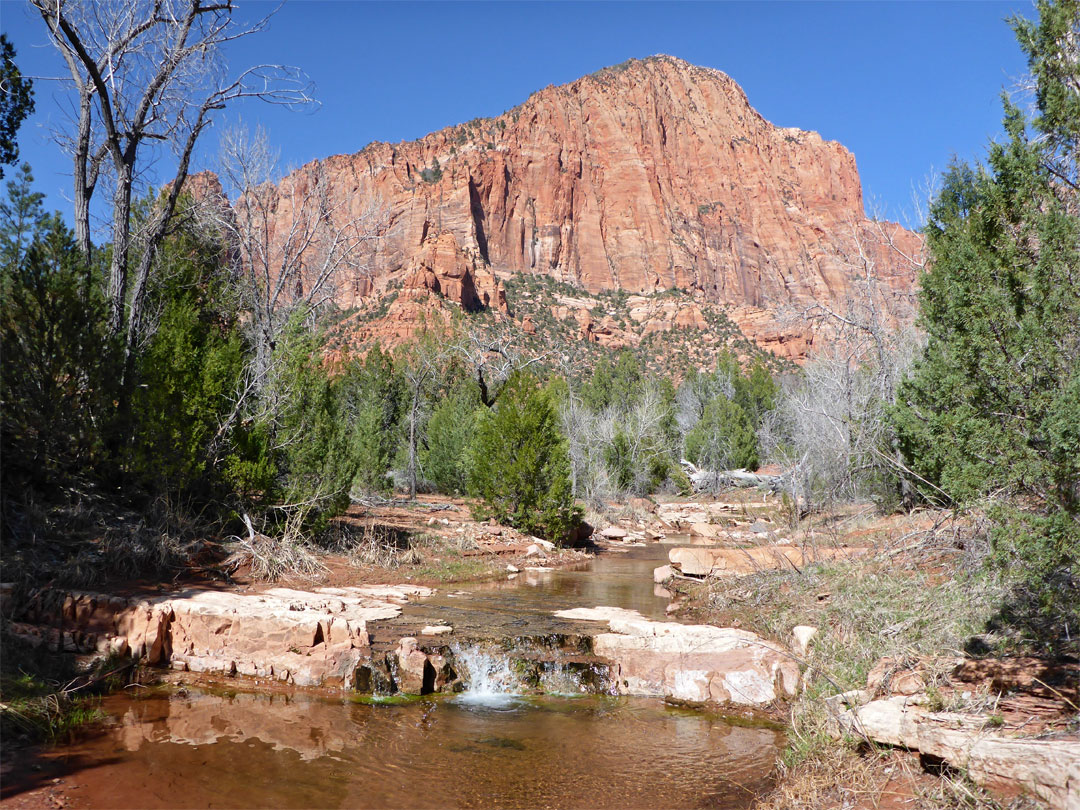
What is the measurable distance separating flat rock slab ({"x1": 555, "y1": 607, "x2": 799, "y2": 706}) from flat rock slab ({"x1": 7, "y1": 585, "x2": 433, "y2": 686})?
3.07 meters

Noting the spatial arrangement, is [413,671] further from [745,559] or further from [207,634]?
[745,559]

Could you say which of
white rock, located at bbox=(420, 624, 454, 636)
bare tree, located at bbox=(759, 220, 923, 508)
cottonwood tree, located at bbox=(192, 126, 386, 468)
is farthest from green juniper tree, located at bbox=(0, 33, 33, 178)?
bare tree, located at bbox=(759, 220, 923, 508)

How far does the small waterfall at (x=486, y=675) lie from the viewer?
7574 millimetres

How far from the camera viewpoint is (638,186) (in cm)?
13100

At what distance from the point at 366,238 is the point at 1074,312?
44.8 ft

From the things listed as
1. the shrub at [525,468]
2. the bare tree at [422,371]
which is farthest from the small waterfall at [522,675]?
the bare tree at [422,371]

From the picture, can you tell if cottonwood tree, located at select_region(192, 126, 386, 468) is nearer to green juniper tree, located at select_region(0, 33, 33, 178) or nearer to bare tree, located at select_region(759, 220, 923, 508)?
green juniper tree, located at select_region(0, 33, 33, 178)

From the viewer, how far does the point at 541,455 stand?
60.4 ft

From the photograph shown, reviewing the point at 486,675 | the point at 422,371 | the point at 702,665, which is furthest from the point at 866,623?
the point at 422,371

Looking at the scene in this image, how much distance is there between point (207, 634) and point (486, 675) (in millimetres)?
3267

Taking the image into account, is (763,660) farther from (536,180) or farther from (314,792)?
(536,180)

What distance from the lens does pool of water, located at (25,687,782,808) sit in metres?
5.11

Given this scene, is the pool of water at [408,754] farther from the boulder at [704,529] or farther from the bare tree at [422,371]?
the bare tree at [422,371]

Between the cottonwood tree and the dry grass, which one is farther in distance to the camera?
the cottonwood tree
